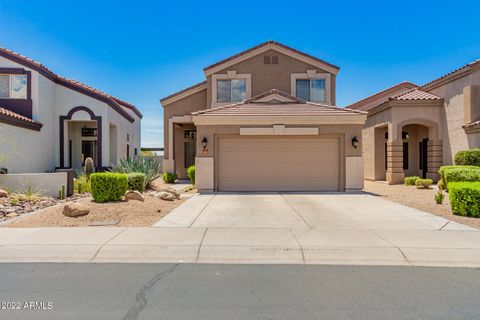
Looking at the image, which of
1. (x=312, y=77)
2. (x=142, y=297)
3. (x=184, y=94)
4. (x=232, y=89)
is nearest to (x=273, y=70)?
(x=312, y=77)

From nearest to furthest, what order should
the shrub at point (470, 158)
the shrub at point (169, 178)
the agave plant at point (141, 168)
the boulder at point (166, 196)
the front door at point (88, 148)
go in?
the boulder at point (166, 196) → the shrub at point (470, 158) → the agave plant at point (141, 168) → the shrub at point (169, 178) → the front door at point (88, 148)

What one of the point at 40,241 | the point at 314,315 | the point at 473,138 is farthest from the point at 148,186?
the point at 473,138

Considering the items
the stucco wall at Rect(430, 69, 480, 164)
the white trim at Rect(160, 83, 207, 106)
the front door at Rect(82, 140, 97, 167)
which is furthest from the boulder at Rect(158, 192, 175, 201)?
the stucco wall at Rect(430, 69, 480, 164)

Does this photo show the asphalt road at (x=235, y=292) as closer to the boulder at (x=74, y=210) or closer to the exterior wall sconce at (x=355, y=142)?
the boulder at (x=74, y=210)

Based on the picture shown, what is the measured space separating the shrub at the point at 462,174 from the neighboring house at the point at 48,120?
18.8 meters

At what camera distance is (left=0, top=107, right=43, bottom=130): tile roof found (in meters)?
14.4

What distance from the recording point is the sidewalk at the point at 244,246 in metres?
5.30

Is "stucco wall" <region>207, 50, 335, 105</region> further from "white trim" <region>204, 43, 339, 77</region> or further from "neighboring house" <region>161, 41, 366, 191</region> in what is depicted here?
"neighboring house" <region>161, 41, 366, 191</region>

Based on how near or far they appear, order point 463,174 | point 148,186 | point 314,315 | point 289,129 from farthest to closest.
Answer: point 148,186, point 289,129, point 463,174, point 314,315

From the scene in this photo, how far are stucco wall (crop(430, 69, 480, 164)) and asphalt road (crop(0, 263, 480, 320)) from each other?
14.2 meters

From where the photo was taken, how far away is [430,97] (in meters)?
18.0

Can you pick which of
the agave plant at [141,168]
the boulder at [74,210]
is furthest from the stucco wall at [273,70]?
the boulder at [74,210]

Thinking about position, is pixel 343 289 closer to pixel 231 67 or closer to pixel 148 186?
pixel 148 186

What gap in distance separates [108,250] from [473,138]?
57.5ft
